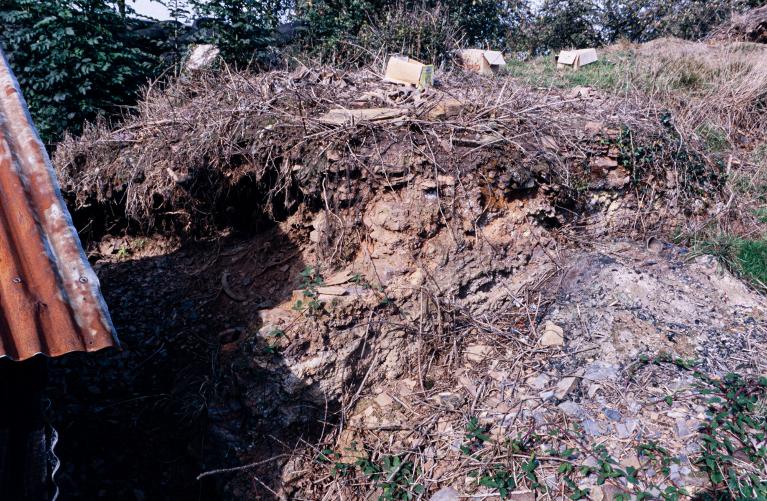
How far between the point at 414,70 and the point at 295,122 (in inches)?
51.7

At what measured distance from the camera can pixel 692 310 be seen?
339cm

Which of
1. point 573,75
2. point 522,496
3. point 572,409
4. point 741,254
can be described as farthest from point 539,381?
point 573,75

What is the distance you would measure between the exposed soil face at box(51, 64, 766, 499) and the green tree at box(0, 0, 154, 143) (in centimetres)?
283

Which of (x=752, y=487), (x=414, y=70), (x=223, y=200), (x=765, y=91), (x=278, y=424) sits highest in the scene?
(x=414, y=70)

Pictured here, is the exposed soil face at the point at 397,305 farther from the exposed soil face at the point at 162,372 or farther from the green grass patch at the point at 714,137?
the green grass patch at the point at 714,137

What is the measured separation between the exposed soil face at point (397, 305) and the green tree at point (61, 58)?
2828 mm

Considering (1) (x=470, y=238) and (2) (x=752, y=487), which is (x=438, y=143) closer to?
(1) (x=470, y=238)

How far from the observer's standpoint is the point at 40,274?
5.66 feet

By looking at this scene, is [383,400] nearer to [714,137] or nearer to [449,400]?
[449,400]

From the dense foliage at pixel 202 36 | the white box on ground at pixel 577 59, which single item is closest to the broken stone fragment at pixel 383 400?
the dense foliage at pixel 202 36

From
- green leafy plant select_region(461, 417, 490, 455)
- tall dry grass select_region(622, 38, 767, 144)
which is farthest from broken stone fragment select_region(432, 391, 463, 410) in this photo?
tall dry grass select_region(622, 38, 767, 144)

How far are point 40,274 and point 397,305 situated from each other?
2195mm

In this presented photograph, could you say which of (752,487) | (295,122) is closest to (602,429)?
(752,487)

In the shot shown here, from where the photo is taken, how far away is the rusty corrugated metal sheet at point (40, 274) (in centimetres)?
162
